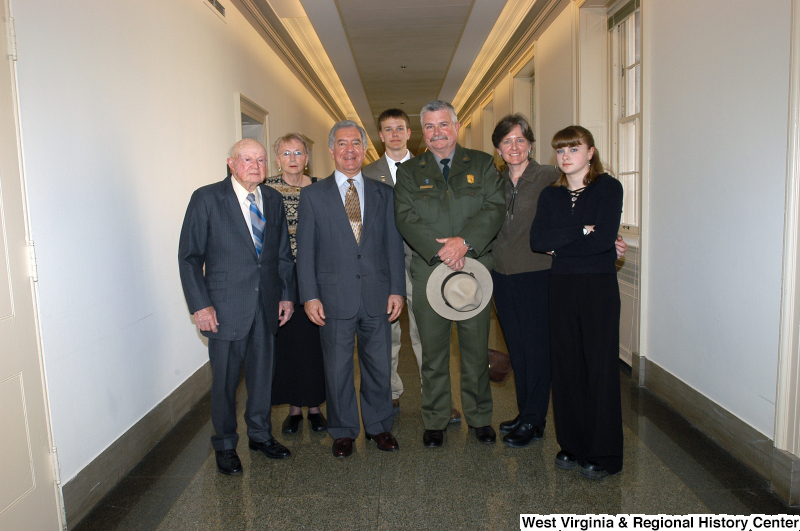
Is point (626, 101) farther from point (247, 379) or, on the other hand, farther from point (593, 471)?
point (247, 379)

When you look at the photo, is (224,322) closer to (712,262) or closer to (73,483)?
(73,483)

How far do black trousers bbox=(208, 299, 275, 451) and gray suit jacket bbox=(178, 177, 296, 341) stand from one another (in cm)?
8

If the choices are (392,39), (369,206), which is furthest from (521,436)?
(392,39)

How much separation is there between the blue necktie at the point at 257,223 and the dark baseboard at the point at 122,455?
1.19 meters

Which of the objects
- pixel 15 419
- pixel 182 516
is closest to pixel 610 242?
pixel 182 516

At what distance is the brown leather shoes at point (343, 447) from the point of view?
9.27ft

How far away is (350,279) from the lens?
2.74 meters

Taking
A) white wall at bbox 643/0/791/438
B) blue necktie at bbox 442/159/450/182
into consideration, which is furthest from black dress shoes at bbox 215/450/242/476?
white wall at bbox 643/0/791/438

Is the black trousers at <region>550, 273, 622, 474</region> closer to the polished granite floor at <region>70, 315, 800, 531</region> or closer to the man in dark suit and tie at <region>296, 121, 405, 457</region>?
the polished granite floor at <region>70, 315, 800, 531</region>

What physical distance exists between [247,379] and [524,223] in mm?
1676

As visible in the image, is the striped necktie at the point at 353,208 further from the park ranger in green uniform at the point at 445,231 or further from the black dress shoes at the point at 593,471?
the black dress shoes at the point at 593,471

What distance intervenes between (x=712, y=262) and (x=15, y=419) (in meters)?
3.30

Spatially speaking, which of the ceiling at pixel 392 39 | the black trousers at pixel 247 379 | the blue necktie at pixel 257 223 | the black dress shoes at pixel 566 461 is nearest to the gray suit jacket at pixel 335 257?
the blue necktie at pixel 257 223

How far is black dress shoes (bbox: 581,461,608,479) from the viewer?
2.47 meters
